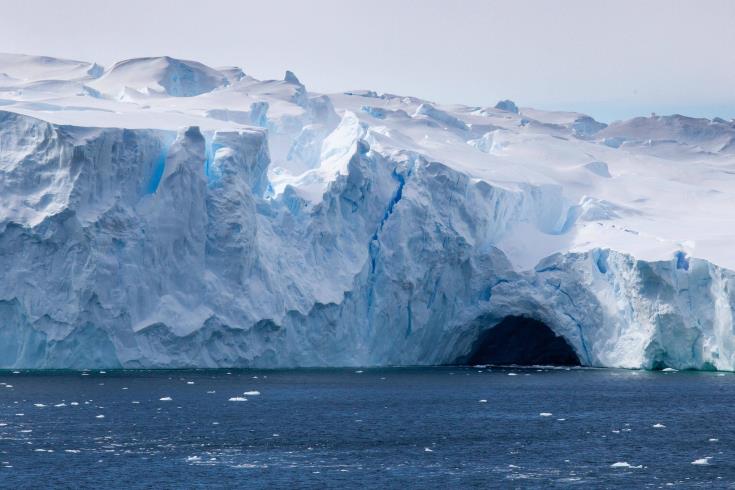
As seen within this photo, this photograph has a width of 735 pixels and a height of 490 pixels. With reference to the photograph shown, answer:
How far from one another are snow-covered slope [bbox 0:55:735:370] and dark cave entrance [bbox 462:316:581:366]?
130cm

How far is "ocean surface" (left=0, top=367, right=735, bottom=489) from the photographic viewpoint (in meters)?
20.4

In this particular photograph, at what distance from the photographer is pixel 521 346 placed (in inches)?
1734

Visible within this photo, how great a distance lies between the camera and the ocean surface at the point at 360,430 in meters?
20.4

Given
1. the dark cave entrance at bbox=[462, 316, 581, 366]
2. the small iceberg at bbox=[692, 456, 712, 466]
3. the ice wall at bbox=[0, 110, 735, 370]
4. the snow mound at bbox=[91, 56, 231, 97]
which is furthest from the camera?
the snow mound at bbox=[91, 56, 231, 97]

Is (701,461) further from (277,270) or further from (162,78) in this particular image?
(162,78)

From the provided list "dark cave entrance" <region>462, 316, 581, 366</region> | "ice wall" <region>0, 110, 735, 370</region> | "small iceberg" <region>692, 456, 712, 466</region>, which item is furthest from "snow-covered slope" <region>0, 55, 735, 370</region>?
"small iceberg" <region>692, 456, 712, 466</region>

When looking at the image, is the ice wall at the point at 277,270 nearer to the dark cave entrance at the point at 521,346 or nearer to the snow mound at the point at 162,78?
the dark cave entrance at the point at 521,346

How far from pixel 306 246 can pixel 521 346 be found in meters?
9.92

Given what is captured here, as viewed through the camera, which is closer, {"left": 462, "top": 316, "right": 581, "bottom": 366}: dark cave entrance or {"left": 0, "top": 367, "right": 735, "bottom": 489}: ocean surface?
{"left": 0, "top": 367, "right": 735, "bottom": 489}: ocean surface

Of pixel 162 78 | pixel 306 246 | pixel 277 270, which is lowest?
pixel 277 270

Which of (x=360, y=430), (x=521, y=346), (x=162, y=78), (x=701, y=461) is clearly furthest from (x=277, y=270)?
(x=701, y=461)

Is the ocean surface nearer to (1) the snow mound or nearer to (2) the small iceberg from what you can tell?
(2) the small iceberg

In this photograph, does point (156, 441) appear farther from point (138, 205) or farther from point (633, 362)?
point (633, 362)

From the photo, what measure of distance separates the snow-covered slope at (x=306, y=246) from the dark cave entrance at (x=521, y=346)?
130 centimetres
